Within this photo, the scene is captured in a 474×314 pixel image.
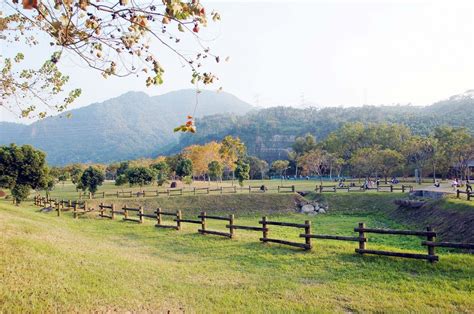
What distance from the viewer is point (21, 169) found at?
35.1m

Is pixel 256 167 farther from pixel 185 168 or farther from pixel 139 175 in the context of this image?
pixel 139 175

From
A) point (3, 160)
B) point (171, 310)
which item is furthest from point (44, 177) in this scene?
point (171, 310)

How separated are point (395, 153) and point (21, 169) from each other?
184 feet

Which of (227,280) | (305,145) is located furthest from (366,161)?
(227,280)

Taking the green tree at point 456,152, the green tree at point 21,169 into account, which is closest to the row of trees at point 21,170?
the green tree at point 21,169

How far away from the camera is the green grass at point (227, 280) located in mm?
7539

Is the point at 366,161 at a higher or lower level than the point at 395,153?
lower

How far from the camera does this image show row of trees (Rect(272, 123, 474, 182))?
5356cm

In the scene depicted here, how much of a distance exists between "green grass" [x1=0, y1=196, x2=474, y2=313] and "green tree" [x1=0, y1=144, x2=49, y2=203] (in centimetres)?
2678

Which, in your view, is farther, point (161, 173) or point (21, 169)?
point (161, 173)

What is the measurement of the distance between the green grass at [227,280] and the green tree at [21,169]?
26784 millimetres

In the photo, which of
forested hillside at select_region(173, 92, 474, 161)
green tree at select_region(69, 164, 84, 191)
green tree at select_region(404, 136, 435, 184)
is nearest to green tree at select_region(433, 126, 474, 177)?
green tree at select_region(404, 136, 435, 184)

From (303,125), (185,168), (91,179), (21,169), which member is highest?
(303,125)

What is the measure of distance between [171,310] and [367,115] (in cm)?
18019
